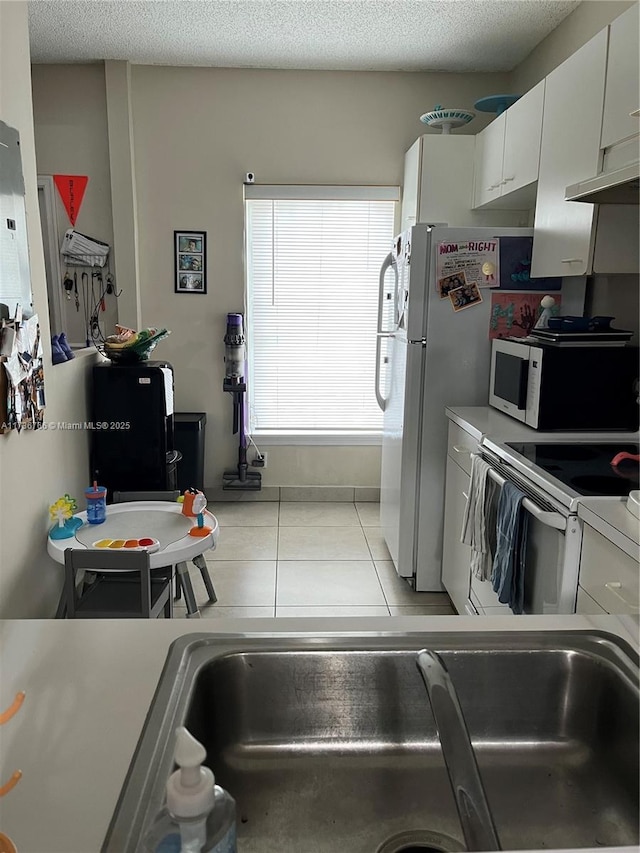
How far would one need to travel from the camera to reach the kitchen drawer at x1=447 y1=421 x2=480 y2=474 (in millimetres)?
2605

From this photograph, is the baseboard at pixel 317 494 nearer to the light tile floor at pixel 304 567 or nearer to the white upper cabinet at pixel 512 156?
the light tile floor at pixel 304 567

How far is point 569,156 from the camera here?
240 centimetres

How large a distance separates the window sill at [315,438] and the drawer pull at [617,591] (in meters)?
3.02

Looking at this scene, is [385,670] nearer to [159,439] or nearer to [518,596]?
[518,596]

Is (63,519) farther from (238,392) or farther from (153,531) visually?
(238,392)

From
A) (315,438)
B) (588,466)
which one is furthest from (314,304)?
(588,466)

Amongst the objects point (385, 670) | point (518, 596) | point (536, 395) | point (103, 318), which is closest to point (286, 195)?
point (103, 318)

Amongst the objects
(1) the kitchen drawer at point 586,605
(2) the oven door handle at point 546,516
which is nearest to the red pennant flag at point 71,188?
(2) the oven door handle at point 546,516

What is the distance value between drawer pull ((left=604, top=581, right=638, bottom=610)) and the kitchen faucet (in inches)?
25.7

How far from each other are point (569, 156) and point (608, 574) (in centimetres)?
162

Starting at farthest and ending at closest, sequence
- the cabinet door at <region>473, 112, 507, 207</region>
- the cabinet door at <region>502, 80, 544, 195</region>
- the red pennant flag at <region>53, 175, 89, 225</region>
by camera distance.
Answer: the red pennant flag at <region>53, 175, 89, 225</region>, the cabinet door at <region>473, 112, 507, 207</region>, the cabinet door at <region>502, 80, 544, 195</region>

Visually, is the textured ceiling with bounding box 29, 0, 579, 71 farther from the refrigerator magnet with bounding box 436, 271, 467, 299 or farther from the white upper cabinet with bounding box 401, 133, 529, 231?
the refrigerator magnet with bounding box 436, 271, 467, 299

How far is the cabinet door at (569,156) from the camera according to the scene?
2.22m

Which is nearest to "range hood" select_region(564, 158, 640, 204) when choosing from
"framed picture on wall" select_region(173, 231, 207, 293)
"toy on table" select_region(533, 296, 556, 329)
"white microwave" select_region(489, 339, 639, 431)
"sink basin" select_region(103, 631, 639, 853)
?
"white microwave" select_region(489, 339, 639, 431)
